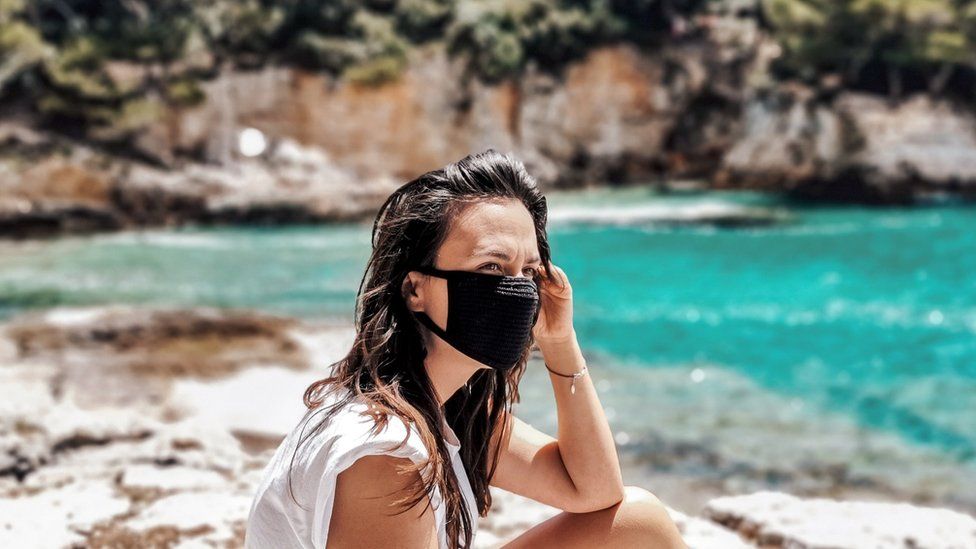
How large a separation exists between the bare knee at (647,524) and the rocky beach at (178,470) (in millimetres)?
420

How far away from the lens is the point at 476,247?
1.63m

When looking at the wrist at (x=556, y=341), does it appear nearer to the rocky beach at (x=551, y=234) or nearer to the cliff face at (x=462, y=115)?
the rocky beach at (x=551, y=234)

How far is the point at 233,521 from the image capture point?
277 cm

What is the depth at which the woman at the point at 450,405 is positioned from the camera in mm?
1376

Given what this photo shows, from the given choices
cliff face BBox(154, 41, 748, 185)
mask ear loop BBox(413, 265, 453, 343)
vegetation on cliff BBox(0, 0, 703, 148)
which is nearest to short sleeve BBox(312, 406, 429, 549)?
mask ear loop BBox(413, 265, 453, 343)

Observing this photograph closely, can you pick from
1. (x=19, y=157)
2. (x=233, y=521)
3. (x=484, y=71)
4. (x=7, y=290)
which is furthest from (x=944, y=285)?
(x=19, y=157)

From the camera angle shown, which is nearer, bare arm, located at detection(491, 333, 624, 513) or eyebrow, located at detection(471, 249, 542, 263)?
eyebrow, located at detection(471, 249, 542, 263)

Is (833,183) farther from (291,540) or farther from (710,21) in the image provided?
(291,540)

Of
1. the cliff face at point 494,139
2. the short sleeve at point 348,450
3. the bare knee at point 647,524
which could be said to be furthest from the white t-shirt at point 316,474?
the cliff face at point 494,139

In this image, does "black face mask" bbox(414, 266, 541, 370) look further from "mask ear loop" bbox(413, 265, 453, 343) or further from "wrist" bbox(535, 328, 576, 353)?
"wrist" bbox(535, 328, 576, 353)

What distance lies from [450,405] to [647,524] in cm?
44

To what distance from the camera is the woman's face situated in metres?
1.62

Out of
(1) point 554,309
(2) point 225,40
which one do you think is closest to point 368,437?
(1) point 554,309

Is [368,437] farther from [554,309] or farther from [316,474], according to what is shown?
[554,309]
